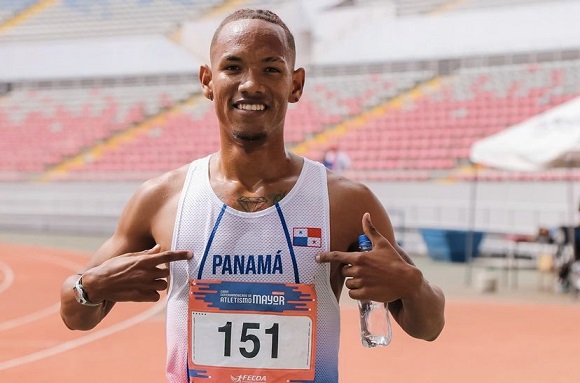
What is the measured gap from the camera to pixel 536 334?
353 inches

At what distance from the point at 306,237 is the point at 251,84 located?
0.42 m

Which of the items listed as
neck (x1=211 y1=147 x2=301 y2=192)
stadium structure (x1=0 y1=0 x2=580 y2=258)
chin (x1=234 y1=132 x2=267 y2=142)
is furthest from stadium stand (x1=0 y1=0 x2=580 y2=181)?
chin (x1=234 y1=132 x2=267 y2=142)

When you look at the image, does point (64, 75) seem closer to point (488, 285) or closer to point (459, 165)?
point (459, 165)

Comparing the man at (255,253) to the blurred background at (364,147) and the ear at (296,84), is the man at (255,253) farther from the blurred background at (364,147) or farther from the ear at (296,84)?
the blurred background at (364,147)

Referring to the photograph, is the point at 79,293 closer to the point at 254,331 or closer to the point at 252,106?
the point at 254,331

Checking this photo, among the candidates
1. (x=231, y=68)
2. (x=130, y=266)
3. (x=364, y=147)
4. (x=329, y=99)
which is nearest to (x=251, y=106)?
(x=231, y=68)

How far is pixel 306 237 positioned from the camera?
244 centimetres

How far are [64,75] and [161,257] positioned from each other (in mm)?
28323

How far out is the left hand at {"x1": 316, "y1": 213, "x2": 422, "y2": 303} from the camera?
7.35 ft

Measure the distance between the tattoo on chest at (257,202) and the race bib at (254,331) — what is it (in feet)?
0.67

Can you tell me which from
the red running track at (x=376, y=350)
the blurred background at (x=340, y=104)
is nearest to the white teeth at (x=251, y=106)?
the red running track at (x=376, y=350)

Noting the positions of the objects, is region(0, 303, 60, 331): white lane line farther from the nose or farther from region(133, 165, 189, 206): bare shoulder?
the nose

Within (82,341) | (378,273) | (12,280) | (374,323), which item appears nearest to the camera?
(378,273)

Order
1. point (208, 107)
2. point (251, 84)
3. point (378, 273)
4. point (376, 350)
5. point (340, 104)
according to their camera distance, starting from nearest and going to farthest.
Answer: point (378, 273) → point (251, 84) → point (376, 350) → point (340, 104) → point (208, 107)
